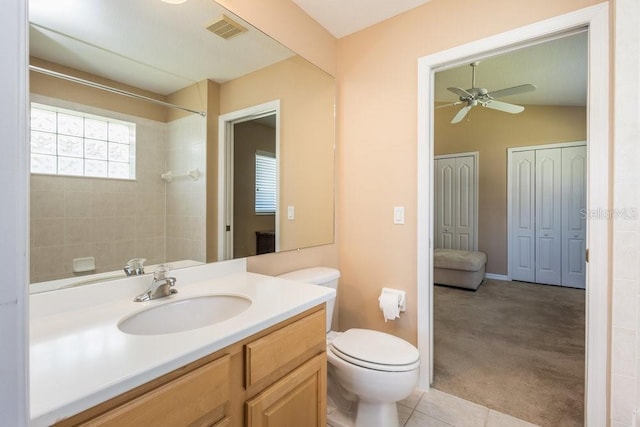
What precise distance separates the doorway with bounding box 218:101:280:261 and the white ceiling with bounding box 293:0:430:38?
69cm

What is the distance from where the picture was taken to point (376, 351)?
1.46 m

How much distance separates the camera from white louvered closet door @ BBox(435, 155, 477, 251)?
193 inches

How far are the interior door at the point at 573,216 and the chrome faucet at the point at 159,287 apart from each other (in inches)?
→ 200

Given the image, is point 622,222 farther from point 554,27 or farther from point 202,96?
point 202,96

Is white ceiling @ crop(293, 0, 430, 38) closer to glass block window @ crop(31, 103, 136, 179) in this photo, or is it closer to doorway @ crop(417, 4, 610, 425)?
doorway @ crop(417, 4, 610, 425)

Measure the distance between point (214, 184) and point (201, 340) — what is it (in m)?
0.86

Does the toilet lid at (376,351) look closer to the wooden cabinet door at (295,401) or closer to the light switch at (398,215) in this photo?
the wooden cabinet door at (295,401)

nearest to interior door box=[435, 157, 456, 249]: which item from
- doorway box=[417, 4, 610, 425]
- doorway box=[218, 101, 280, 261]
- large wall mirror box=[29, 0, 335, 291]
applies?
doorway box=[417, 4, 610, 425]

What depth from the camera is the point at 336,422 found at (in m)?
1.54

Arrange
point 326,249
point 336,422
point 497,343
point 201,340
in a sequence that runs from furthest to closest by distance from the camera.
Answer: point 497,343 < point 326,249 < point 336,422 < point 201,340

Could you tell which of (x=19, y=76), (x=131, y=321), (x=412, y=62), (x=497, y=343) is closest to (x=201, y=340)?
(x=131, y=321)

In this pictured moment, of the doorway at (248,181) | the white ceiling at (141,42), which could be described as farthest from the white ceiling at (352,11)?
the doorway at (248,181)

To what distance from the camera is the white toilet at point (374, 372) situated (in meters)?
1.36

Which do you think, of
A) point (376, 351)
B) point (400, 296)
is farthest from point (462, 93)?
point (376, 351)
